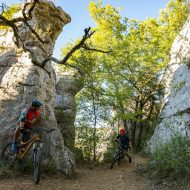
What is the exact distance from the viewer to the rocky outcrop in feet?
59.0

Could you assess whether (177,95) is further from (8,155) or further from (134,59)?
(8,155)

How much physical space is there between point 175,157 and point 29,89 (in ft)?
21.8

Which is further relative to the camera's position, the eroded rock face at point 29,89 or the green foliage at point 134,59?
the green foliage at point 134,59

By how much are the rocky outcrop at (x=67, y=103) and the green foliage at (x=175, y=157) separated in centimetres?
794

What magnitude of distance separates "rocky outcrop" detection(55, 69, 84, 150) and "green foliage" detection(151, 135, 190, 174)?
794 centimetres

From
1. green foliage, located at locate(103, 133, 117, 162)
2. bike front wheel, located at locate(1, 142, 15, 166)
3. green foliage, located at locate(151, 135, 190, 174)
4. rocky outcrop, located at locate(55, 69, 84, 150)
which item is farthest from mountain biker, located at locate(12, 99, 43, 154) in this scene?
green foliage, located at locate(103, 133, 117, 162)

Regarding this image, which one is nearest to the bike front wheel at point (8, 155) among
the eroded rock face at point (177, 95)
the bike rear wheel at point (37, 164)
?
the bike rear wheel at point (37, 164)

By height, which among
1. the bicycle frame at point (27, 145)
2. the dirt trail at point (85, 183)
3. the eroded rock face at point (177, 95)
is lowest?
the dirt trail at point (85, 183)

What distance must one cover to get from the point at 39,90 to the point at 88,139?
20.1ft

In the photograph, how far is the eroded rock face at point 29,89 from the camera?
1119 cm

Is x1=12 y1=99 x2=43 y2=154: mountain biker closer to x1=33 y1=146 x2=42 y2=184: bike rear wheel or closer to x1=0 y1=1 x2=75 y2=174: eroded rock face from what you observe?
x1=33 y1=146 x2=42 y2=184: bike rear wheel

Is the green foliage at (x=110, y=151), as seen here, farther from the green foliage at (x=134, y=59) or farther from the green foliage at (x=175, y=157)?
the green foliage at (x=175, y=157)

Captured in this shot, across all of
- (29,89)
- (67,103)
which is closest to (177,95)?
(67,103)

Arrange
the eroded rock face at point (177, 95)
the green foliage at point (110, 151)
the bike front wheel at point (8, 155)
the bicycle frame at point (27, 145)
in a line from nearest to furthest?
the bicycle frame at point (27, 145) → the bike front wheel at point (8, 155) → the eroded rock face at point (177, 95) → the green foliage at point (110, 151)
